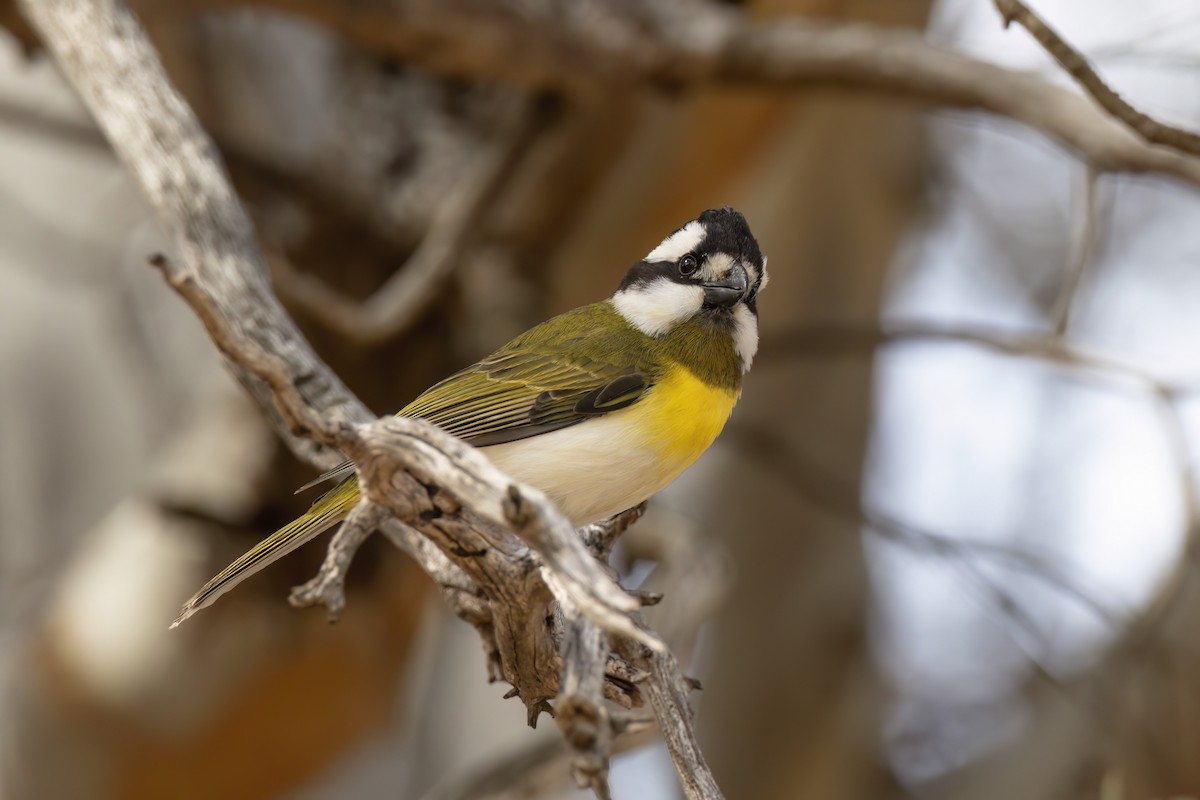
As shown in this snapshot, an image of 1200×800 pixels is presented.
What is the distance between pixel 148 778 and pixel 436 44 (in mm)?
2870

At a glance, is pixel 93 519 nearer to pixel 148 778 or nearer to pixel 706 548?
pixel 148 778

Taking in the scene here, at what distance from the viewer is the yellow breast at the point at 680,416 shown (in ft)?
8.61

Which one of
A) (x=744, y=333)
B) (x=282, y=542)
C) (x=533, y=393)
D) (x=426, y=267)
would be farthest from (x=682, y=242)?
(x=426, y=267)

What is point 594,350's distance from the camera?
2924 mm

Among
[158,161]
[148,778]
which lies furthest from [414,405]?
[148,778]

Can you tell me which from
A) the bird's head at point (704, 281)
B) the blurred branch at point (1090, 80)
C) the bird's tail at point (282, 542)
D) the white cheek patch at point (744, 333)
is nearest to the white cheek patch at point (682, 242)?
the bird's head at point (704, 281)

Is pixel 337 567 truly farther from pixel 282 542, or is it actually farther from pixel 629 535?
pixel 629 535

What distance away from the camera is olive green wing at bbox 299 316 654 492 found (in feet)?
8.99

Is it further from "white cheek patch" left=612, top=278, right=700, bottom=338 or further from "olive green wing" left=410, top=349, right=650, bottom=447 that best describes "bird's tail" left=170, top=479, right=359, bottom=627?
"white cheek patch" left=612, top=278, right=700, bottom=338

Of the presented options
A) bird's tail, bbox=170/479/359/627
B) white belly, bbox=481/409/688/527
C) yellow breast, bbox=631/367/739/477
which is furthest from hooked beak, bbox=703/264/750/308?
bird's tail, bbox=170/479/359/627

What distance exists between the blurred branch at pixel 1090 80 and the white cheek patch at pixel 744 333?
2.93 ft

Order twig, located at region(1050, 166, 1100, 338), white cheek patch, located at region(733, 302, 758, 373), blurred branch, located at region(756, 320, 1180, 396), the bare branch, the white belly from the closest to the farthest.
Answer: the bare branch
the white belly
white cheek patch, located at region(733, 302, 758, 373)
twig, located at region(1050, 166, 1100, 338)
blurred branch, located at region(756, 320, 1180, 396)

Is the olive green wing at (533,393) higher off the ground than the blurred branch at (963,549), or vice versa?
the olive green wing at (533,393)

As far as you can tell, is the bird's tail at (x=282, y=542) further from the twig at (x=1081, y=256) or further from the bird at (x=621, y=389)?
the twig at (x=1081, y=256)
